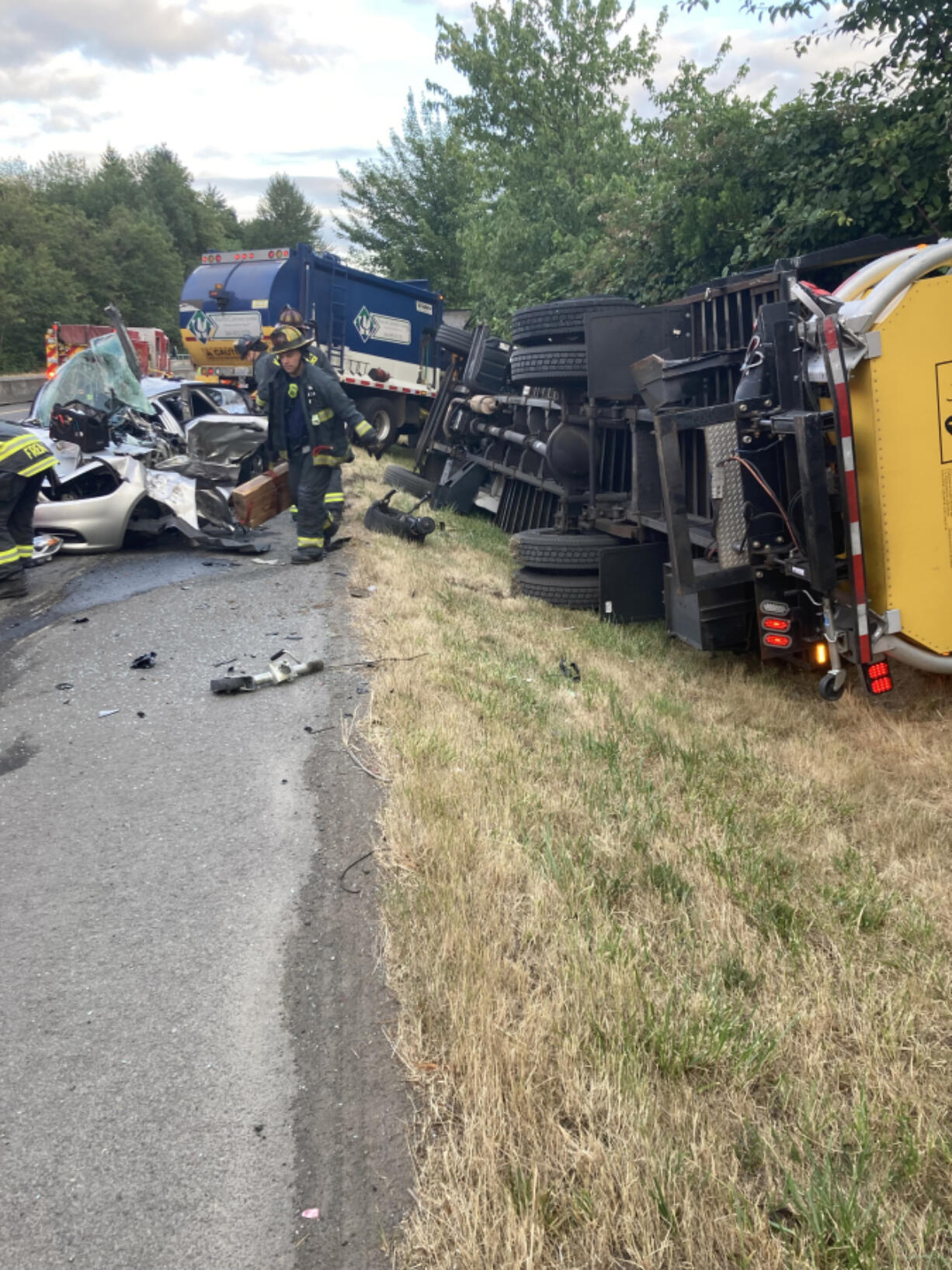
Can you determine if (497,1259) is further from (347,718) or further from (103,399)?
(103,399)

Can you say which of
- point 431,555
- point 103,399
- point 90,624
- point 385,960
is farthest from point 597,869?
point 103,399

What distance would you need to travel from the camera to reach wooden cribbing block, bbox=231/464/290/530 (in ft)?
27.8

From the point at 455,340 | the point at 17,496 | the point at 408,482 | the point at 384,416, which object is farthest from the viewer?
the point at 384,416

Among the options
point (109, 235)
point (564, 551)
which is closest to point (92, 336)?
point (564, 551)

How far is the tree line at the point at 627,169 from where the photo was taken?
8.45 meters

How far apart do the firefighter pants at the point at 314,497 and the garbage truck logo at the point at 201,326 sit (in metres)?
8.38

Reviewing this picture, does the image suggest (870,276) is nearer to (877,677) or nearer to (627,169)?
(877,677)

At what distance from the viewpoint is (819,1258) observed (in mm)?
1746

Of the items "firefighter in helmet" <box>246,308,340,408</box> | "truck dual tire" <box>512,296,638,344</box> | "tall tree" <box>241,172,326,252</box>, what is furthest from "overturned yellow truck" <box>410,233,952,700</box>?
"tall tree" <box>241,172,326,252</box>

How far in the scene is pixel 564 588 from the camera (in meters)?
7.65

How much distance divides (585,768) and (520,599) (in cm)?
383

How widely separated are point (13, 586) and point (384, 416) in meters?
10.7

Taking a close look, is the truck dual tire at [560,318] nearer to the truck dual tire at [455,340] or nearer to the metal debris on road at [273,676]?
the metal debris on road at [273,676]

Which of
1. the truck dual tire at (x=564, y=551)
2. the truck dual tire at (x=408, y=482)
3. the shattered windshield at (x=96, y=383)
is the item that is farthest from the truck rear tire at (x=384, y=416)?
the truck dual tire at (x=564, y=551)
